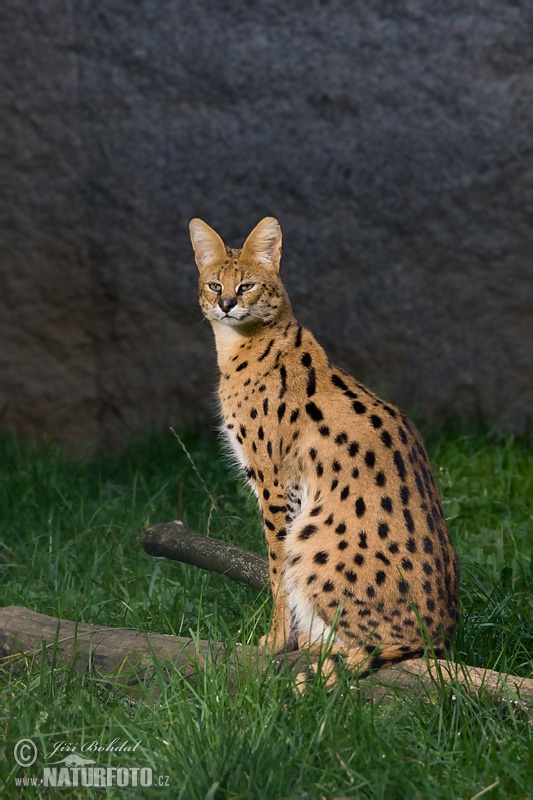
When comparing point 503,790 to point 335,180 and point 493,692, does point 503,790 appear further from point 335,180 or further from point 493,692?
point 335,180

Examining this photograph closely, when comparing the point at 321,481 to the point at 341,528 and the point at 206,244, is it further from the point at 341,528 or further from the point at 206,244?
the point at 206,244

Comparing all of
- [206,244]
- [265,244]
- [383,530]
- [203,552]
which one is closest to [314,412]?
[383,530]

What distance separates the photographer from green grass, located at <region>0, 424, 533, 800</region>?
3.30 m

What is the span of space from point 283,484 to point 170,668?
0.93 metres

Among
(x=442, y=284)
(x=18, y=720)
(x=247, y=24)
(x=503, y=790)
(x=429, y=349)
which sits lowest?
(x=18, y=720)

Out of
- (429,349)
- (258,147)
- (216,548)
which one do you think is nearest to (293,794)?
(216,548)

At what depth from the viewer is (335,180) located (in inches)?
298

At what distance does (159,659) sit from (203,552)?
690 mm

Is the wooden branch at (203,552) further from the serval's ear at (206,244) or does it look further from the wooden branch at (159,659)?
the serval's ear at (206,244)

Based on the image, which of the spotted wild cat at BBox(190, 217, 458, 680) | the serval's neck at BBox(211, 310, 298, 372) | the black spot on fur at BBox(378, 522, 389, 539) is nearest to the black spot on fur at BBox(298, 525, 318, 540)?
the spotted wild cat at BBox(190, 217, 458, 680)

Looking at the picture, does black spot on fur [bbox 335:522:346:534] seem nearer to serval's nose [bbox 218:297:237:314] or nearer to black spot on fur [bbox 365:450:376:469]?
black spot on fur [bbox 365:450:376:469]

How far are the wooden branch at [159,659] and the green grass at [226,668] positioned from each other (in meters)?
0.05

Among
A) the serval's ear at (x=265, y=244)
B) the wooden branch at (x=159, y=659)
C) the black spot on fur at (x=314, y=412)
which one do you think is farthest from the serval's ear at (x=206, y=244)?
the wooden branch at (x=159, y=659)

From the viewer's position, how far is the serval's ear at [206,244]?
4848 millimetres
